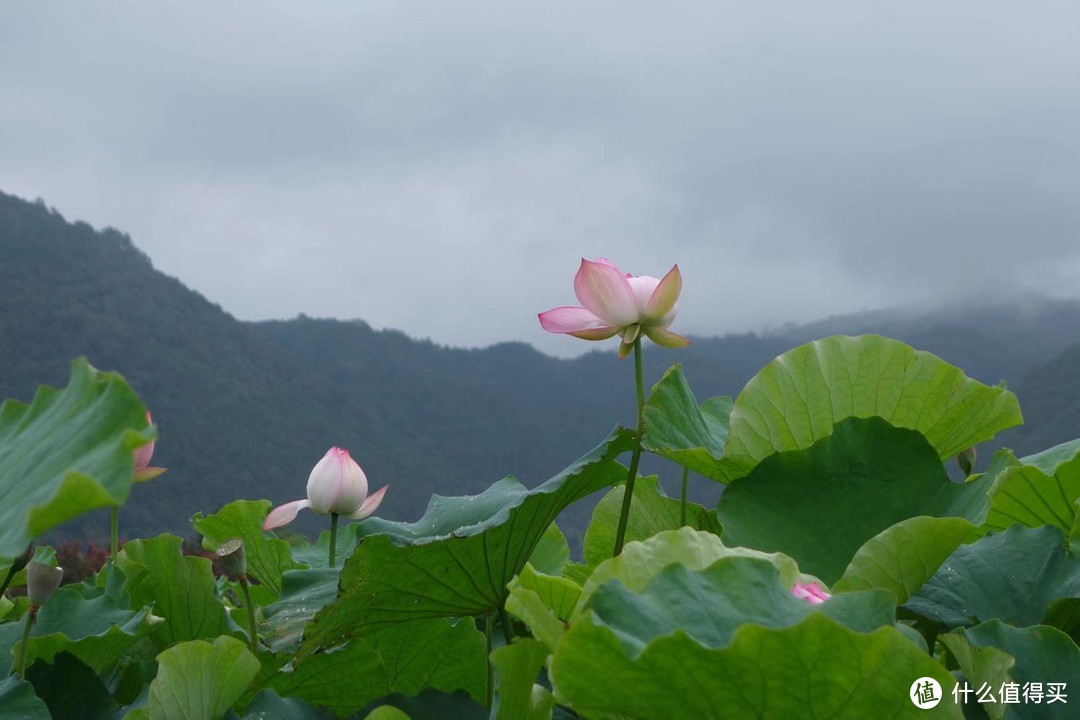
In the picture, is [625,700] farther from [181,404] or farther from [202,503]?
[181,404]

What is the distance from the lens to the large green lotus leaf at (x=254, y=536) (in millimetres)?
1267

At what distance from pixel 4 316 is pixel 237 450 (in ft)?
35.6

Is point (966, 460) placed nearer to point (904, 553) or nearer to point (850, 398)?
point (850, 398)

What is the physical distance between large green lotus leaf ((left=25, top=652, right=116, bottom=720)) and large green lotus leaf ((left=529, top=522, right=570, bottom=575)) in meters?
0.44

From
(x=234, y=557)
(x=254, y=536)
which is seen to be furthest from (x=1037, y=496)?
(x=254, y=536)

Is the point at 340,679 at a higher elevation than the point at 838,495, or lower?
lower

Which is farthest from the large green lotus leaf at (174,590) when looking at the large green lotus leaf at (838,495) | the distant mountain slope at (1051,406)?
the distant mountain slope at (1051,406)

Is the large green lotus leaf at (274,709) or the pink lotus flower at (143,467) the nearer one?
the large green lotus leaf at (274,709)

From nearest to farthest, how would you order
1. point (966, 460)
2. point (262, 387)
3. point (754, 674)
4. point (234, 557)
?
point (754, 674)
point (234, 557)
point (966, 460)
point (262, 387)

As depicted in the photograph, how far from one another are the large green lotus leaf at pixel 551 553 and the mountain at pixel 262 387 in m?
24.1

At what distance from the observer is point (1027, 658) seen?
1.75 ft

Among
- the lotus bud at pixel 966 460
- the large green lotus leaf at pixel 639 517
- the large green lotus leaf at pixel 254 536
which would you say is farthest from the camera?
the large green lotus leaf at pixel 254 536

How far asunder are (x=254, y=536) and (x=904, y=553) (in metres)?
0.93

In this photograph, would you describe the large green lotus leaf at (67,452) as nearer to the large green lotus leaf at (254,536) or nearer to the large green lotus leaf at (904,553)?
the large green lotus leaf at (904,553)
